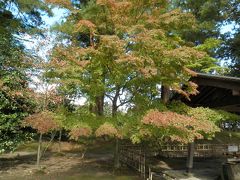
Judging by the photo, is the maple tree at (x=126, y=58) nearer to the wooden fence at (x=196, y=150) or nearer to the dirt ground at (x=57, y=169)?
the dirt ground at (x=57, y=169)

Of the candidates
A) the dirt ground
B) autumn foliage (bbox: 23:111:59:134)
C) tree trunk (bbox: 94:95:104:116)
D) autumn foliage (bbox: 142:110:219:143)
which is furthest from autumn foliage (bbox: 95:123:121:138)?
tree trunk (bbox: 94:95:104:116)

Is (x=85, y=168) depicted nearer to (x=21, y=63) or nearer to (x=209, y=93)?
(x=21, y=63)

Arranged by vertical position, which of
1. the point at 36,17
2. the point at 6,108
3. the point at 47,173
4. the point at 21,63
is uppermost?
the point at 36,17

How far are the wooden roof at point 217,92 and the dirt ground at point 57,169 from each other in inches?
157

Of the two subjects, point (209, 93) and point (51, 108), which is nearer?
point (209, 93)

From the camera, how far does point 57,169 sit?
12867mm

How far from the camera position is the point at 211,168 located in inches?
493

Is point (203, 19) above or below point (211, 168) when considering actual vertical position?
above

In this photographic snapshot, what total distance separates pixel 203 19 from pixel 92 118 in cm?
1370

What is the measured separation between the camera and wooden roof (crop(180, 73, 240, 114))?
850 cm

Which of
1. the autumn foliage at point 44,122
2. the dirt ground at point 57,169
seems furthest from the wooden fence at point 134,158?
A: the autumn foliage at point 44,122

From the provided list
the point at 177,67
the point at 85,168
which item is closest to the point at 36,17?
the point at 85,168

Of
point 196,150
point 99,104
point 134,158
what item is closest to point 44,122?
point 134,158

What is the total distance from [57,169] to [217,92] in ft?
24.7
